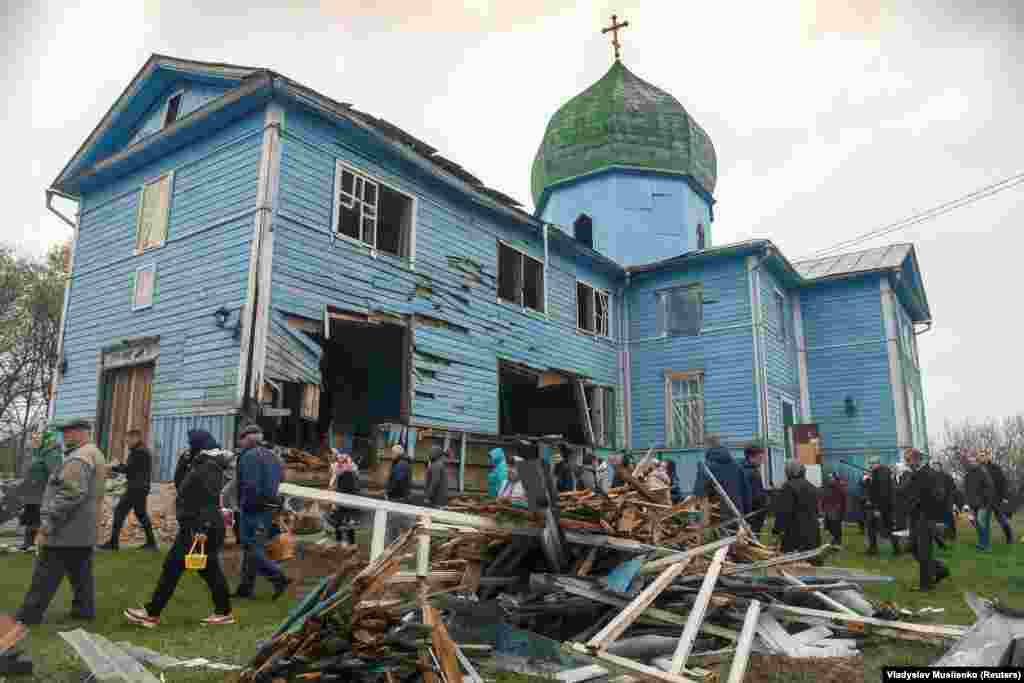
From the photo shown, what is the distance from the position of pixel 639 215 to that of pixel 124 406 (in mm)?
15664

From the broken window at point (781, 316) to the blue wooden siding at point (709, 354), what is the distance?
2.24m

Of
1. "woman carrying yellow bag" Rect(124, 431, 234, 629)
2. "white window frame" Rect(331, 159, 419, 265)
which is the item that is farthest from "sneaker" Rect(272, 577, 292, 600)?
"white window frame" Rect(331, 159, 419, 265)

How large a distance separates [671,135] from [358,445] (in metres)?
14.7

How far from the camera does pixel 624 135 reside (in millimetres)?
22266

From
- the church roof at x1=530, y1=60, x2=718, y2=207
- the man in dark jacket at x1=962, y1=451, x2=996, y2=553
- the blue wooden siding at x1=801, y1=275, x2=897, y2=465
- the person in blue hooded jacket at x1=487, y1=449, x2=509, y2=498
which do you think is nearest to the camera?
the man in dark jacket at x1=962, y1=451, x2=996, y2=553

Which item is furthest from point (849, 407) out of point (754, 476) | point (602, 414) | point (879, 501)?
point (754, 476)

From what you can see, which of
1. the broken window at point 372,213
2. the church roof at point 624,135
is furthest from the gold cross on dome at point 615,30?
the broken window at point 372,213

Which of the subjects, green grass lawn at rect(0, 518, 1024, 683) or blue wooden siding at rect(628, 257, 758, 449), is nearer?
green grass lawn at rect(0, 518, 1024, 683)

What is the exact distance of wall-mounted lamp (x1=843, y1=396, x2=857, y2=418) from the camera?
2056 cm

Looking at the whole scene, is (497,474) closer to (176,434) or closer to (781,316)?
(176,434)

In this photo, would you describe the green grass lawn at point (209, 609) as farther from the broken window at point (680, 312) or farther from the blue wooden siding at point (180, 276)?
the broken window at point (680, 312)

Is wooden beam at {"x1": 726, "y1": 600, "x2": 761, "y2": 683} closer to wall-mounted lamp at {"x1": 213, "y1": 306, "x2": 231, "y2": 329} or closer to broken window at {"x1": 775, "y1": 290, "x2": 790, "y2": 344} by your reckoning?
wall-mounted lamp at {"x1": 213, "y1": 306, "x2": 231, "y2": 329}

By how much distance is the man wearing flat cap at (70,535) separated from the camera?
573 cm

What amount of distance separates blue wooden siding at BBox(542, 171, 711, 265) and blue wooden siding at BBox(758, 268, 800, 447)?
3.49 meters
